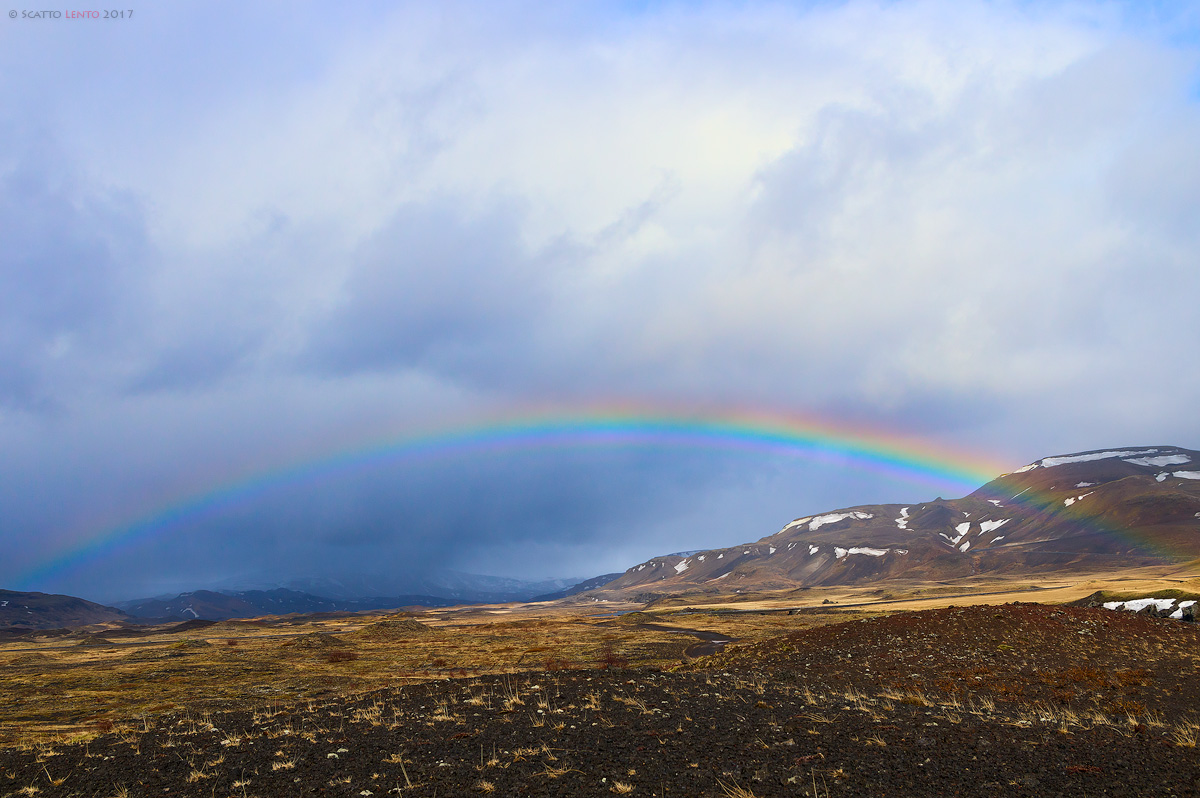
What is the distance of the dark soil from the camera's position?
13648 millimetres

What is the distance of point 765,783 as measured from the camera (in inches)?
530

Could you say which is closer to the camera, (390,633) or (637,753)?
(637,753)

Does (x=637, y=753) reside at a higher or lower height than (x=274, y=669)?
higher

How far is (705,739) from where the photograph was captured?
56.3ft

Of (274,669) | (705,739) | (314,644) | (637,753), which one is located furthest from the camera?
(314,644)

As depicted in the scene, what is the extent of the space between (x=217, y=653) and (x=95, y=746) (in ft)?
176

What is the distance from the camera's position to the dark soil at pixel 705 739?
13.6m

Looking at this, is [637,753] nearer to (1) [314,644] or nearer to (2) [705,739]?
(2) [705,739]

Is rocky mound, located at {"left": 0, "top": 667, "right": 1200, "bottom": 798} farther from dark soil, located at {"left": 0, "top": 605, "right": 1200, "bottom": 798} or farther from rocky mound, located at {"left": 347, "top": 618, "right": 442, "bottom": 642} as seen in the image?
rocky mound, located at {"left": 347, "top": 618, "right": 442, "bottom": 642}

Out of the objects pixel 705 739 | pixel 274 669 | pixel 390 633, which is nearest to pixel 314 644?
pixel 390 633

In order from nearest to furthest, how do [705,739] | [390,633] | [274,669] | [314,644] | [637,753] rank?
[637,753] < [705,739] < [274,669] < [314,644] < [390,633]

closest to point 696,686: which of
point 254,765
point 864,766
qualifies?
point 864,766

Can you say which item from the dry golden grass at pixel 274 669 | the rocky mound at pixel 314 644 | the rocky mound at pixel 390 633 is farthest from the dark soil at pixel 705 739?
the rocky mound at pixel 390 633

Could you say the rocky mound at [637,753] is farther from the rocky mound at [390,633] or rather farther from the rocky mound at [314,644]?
the rocky mound at [390,633]
